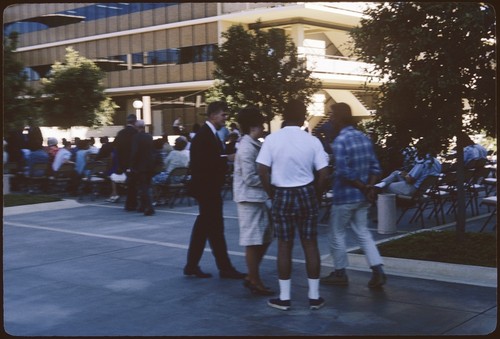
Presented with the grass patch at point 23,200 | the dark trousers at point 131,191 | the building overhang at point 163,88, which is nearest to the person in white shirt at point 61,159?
the grass patch at point 23,200

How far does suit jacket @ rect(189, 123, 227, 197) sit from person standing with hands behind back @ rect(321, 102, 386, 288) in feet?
4.38

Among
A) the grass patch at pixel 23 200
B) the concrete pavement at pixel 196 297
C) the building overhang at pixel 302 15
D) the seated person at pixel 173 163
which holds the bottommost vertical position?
the concrete pavement at pixel 196 297

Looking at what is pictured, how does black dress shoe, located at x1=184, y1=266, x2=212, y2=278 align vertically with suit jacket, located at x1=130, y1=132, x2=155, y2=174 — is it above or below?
below

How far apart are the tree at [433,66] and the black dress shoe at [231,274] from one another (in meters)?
2.66

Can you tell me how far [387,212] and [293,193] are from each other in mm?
4742

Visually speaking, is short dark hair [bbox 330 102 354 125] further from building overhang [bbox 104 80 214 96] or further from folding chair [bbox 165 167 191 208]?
building overhang [bbox 104 80 214 96]

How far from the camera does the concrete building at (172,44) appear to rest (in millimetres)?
40656

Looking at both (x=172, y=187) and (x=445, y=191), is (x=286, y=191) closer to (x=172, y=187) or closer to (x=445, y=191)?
(x=445, y=191)

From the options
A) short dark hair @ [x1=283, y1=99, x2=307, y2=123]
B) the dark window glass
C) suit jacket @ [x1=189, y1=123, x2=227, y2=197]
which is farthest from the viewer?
the dark window glass

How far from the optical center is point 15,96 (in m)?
15.0

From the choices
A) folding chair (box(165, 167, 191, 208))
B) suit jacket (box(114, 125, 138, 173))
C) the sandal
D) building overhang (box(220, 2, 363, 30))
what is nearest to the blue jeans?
the sandal

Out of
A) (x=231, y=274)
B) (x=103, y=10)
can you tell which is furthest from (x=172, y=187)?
(x=103, y=10)

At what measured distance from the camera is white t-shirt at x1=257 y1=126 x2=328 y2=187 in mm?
6035

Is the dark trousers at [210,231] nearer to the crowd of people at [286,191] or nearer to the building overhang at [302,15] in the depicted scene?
the crowd of people at [286,191]
